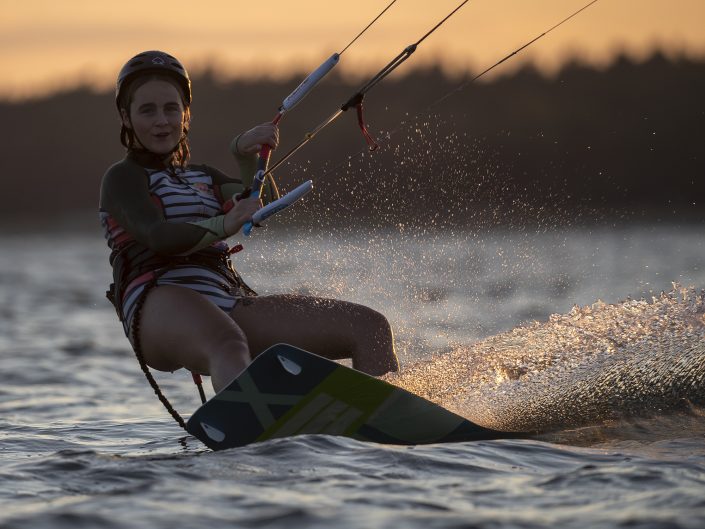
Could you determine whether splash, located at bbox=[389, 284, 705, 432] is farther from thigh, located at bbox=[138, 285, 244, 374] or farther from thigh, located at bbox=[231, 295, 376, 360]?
thigh, located at bbox=[138, 285, 244, 374]

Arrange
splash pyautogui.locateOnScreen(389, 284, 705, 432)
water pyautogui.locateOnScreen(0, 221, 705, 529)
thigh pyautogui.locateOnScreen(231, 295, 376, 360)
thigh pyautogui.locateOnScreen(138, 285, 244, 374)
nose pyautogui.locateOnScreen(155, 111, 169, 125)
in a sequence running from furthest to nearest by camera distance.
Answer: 1. splash pyautogui.locateOnScreen(389, 284, 705, 432)
2. nose pyautogui.locateOnScreen(155, 111, 169, 125)
3. thigh pyautogui.locateOnScreen(231, 295, 376, 360)
4. thigh pyautogui.locateOnScreen(138, 285, 244, 374)
5. water pyautogui.locateOnScreen(0, 221, 705, 529)

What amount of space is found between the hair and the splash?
1324 mm

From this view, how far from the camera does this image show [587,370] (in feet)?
19.3

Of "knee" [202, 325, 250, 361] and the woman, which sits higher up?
the woman

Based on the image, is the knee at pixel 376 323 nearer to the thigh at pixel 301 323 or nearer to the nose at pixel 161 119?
the thigh at pixel 301 323

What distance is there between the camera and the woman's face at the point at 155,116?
5.02 meters

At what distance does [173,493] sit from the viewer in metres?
3.95

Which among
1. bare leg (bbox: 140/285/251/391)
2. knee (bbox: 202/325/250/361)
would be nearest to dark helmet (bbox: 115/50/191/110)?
bare leg (bbox: 140/285/251/391)

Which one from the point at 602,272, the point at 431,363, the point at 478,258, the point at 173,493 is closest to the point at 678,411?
the point at 431,363

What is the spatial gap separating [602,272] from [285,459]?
1672 cm

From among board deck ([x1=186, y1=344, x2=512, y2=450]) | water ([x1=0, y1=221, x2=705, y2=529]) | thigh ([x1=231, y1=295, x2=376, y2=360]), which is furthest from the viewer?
thigh ([x1=231, y1=295, x2=376, y2=360])

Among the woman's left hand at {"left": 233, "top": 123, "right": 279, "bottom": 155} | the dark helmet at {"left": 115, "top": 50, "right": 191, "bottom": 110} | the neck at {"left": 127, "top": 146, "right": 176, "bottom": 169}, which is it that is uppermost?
the dark helmet at {"left": 115, "top": 50, "right": 191, "bottom": 110}

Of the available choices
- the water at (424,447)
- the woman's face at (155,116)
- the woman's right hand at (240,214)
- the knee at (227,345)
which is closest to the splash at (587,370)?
the water at (424,447)

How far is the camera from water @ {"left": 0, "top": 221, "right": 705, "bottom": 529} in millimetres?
3707
